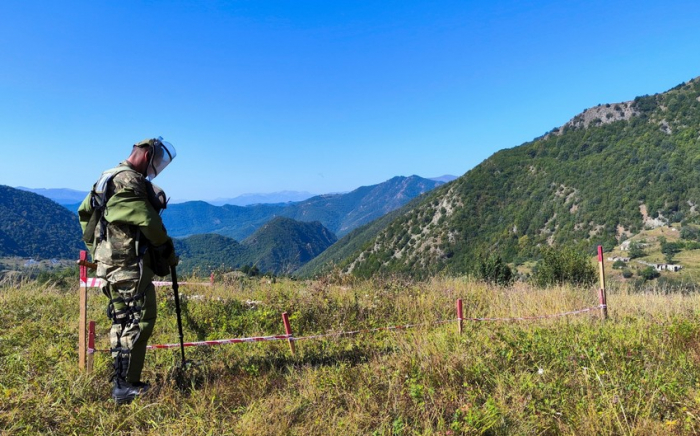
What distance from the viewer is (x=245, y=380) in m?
3.48

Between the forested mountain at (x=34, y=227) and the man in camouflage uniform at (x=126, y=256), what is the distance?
146 metres

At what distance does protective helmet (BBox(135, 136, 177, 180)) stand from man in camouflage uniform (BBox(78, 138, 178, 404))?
196mm

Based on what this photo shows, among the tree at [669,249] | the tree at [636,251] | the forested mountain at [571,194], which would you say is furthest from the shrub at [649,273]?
the forested mountain at [571,194]

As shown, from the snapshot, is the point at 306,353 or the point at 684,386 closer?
the point at 684,386

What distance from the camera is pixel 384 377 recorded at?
11.0 ft

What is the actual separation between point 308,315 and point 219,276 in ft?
13.1

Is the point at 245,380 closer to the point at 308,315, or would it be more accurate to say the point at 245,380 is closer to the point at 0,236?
the point at 308,315

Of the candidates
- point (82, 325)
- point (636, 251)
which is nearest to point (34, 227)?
point (82, 325)

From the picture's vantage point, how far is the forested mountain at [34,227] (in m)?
126

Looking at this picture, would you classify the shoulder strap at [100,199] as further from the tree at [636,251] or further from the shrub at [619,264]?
the tree at [636,251]

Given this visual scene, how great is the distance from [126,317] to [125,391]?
0.63 metres

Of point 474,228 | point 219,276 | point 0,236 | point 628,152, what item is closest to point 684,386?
point 219,276

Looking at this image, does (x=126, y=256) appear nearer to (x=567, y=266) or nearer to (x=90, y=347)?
(x=90, y=347)

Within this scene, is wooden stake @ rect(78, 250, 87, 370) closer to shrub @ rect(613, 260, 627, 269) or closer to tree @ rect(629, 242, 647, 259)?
shrub @ rect(613, 260, 627, 269)
